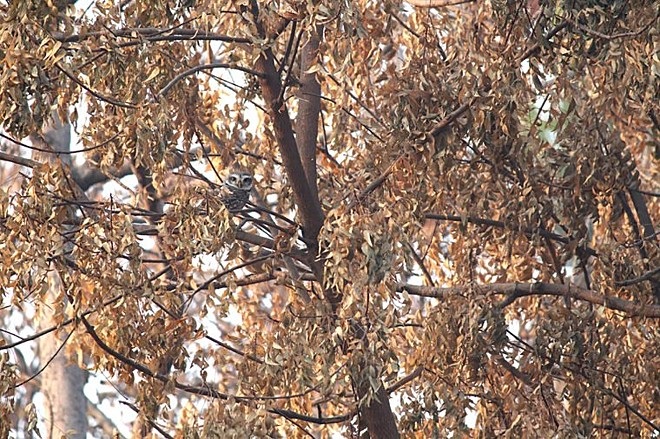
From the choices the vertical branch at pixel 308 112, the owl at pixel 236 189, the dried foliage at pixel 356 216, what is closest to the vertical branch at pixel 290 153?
the dried foliage at pixel 356 216

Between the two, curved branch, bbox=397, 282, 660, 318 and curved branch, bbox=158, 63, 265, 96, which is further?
curved branch, bbox=397, 282, 660, 318

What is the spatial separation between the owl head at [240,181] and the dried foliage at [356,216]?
0.20 m

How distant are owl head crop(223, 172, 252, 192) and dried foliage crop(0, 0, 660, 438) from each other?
204mm

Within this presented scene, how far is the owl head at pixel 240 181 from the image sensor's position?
282 inches

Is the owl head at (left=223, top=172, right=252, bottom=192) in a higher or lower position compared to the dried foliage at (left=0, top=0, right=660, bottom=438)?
higher

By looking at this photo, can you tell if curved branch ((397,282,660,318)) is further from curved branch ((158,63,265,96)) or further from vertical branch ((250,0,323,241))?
curved branch ((158,63,265,96))

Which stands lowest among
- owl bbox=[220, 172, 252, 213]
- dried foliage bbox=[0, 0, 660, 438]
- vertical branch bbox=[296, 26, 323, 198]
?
dried foliage bbox=[0, 0, 660, 438]

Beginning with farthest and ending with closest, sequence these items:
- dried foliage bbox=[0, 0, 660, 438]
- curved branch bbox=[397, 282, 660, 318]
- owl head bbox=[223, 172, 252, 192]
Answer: owl head bbox=[223, 172, 252, 192]
curved branch bbox=[397, 282, 660, 318]
dried foliage bbox=[0, 0, 660, 438]

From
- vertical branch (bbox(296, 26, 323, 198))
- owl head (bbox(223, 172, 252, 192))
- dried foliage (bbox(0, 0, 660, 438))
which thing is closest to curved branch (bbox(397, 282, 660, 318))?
Answer: dried foliage (bbox(0, 0, 660, 438))

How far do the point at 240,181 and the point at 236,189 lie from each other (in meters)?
0.10

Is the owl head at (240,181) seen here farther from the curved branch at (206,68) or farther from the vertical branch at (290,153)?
the curved branch at (206,68)

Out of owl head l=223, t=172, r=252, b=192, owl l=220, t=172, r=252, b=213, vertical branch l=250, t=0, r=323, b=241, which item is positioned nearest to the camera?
vertical branch l=250, t=0, r=323, b=241

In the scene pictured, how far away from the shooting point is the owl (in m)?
6.93

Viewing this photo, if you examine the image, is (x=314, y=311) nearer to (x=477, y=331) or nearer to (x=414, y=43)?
(x=477, y=331)
